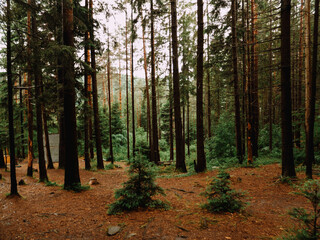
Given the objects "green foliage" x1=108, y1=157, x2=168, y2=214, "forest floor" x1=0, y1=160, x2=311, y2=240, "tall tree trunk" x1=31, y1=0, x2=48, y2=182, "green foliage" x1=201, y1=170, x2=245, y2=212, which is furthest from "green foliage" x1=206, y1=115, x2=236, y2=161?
"tall tree trunk" x1=31, y1=0, x2=48, y2=182

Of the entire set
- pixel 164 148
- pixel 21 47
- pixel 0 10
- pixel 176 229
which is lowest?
pixel 164 148

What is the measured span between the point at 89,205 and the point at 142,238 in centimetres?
311

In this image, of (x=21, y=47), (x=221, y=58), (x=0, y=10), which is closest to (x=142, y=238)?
(x=0, y=10)

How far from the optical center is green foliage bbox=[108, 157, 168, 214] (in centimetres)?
483

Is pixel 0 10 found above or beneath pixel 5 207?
above

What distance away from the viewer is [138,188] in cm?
493

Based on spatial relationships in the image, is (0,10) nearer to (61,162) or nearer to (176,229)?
(176,229)

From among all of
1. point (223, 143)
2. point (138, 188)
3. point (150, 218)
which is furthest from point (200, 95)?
point (150, 218)

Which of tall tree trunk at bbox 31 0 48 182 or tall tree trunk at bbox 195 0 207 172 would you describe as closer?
tall tree trunk at bbox 31 0 48 182

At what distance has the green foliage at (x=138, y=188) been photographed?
15.9 feet

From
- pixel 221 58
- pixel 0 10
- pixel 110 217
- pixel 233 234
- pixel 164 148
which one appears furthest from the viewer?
pixel 164 148

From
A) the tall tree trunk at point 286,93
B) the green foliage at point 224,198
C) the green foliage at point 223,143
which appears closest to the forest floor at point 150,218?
the green foliage at point 224,198

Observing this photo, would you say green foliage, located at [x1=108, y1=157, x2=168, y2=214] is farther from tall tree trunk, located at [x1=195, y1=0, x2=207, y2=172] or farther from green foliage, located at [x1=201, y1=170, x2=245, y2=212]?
tall tree trunk, located at [x1=195, y1=0, x2=207, y2=172]

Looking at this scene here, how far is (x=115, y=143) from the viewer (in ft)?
82.3
